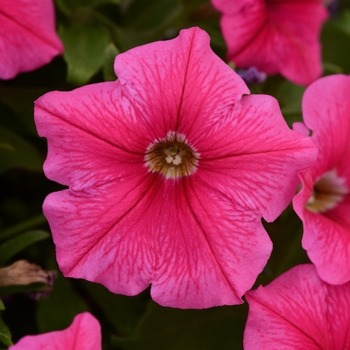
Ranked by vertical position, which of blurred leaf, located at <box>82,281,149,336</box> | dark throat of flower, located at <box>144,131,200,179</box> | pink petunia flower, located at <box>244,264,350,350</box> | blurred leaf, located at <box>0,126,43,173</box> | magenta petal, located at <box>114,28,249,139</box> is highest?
magenta petal, located at <box>114,28,249,139</box>

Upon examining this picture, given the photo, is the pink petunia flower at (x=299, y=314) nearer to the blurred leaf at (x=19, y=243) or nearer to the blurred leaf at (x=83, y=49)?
the blurred leaf at (x=19, y=243)

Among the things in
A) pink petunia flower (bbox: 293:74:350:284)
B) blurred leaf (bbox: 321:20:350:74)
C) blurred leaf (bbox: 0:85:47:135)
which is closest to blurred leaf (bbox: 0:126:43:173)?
blurred leaf (bbox: 0:85:47:135)

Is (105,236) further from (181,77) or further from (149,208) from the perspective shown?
(181,77)

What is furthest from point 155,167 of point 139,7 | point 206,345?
point 139,7

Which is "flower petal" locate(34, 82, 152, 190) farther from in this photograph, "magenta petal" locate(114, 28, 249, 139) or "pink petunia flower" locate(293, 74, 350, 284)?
"pink petunia flower" locate(293, 74, 350, 284)

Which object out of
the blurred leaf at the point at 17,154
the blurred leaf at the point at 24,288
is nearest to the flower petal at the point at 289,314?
the blurred leaf at the point at 24,288

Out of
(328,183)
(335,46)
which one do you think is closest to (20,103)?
(328,183)

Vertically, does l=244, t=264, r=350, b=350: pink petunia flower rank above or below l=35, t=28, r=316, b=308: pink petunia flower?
below
